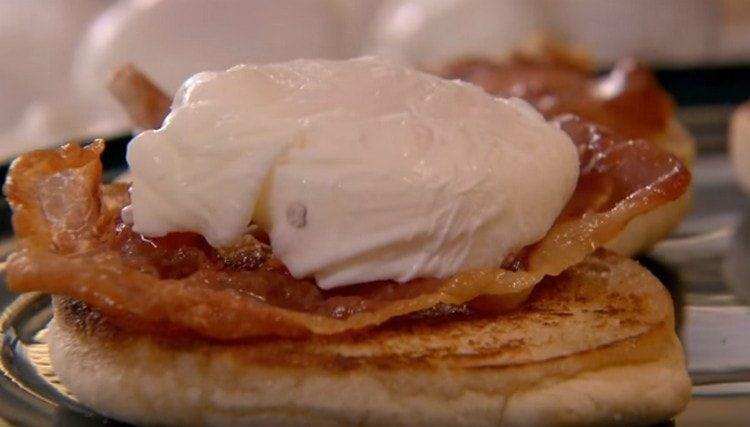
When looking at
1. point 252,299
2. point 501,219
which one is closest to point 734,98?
point 501,219

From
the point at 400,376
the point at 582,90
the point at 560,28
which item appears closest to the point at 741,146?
the point at 582,90

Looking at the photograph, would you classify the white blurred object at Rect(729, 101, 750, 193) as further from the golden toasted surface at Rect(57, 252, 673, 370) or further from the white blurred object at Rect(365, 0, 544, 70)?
the white blurred object at Rect(365, 0, 544, 70)

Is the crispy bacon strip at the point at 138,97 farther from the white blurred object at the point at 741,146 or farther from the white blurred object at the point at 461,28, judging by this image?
the white blurred object at the point at 461,28

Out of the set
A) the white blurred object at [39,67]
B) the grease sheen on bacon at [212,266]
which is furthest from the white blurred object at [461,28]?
the grease sheen on bacon at [212,266]

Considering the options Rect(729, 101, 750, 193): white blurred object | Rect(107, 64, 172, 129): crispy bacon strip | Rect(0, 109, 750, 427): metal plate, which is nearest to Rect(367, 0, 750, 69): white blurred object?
Rect(729, 101, 750, 193): white blurred object

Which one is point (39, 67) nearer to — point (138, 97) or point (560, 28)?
point (560, 28)
